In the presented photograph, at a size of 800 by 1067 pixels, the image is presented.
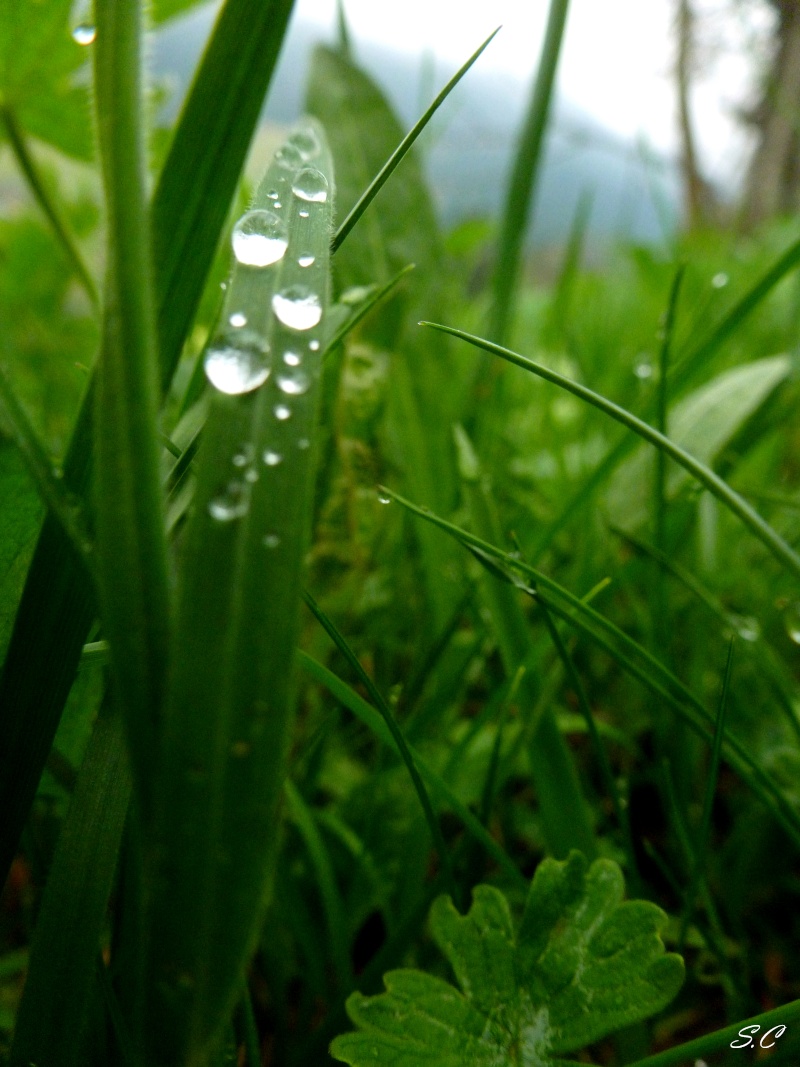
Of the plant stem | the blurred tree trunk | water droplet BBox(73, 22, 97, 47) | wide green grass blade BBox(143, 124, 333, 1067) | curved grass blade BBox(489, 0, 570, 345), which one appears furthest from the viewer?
the blurred tree trunk

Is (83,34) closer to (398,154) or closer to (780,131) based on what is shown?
(398,154)

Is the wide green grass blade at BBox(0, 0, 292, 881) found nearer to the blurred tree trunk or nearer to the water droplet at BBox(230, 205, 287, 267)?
the water droplet at BBox(230, 205, 287, 267)

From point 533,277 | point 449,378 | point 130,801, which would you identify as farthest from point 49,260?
point 533,277

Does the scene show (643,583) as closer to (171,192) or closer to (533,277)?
(171,192)

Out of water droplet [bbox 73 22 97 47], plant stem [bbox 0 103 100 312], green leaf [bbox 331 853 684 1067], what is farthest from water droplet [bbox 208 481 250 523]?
plant stem [bbox 0 103 100 312]

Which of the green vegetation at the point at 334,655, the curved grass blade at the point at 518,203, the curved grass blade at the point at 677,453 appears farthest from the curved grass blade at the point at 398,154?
the curved grass blade at the point at 518,203

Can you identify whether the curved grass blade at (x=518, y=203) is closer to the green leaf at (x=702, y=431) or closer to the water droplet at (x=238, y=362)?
the green leaf at (x=702, y=431)

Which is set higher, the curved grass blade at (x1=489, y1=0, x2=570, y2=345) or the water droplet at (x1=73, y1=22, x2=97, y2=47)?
the water droplet at (x1=73, y1=22, x2=97, y2=47)
